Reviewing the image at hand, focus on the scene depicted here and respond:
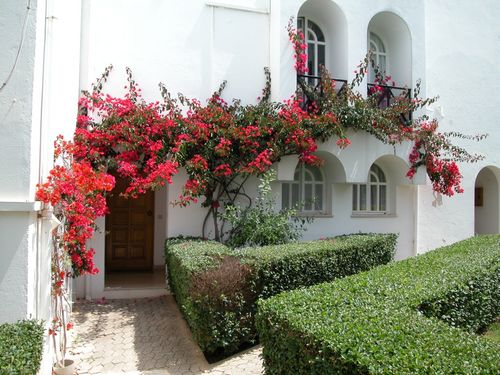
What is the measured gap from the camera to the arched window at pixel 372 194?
11.2 metres

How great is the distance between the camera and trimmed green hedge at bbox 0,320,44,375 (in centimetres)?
302

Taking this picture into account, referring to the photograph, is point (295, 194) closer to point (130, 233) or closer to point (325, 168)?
point (325, 168)

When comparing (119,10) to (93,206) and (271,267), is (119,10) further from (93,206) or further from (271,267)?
(271,267)

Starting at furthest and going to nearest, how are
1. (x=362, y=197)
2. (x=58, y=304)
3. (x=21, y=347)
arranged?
(x=362, y=197), (x=58, y=304), (x=21, y=347)

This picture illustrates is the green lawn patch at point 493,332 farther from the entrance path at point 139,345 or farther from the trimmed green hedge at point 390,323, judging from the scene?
the entrance path at point 139,345

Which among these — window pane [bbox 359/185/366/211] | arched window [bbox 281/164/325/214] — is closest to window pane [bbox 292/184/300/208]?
arched window [bbox 281/164/325/214]

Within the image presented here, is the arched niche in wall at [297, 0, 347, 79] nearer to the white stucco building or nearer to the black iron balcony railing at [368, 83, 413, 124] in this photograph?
the white stucco building

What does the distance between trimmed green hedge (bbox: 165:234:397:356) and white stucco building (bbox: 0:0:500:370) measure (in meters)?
1.87

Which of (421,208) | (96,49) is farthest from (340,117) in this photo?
(96,49)

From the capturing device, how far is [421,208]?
11492 mm

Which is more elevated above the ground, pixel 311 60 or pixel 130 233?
pixel 311 60

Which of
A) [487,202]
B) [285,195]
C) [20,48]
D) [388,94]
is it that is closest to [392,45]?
[388,94]

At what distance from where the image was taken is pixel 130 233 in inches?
442

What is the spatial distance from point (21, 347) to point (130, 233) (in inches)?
317
